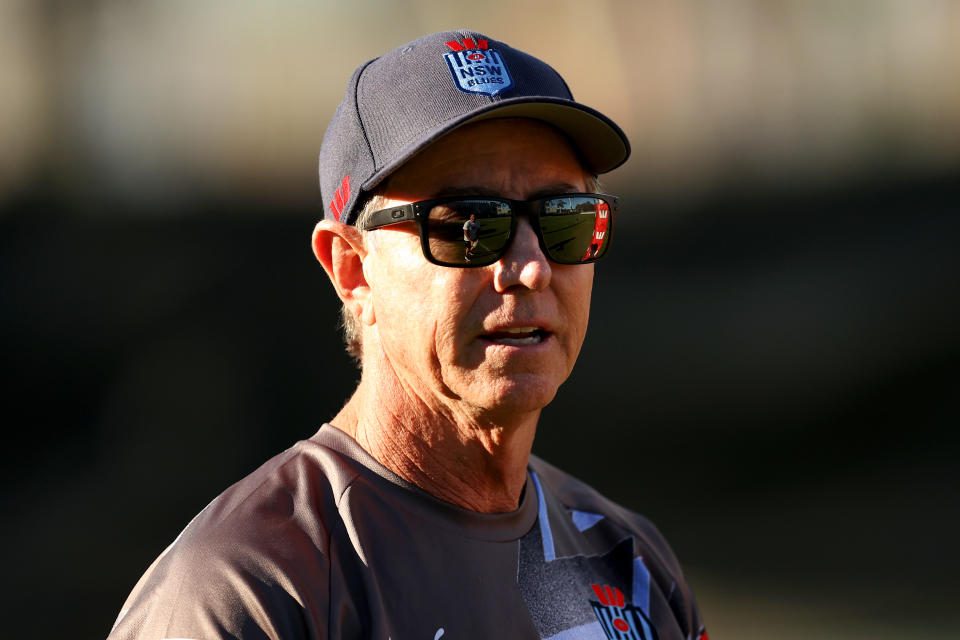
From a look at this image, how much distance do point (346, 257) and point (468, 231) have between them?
0.98 ft

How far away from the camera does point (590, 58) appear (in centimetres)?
591

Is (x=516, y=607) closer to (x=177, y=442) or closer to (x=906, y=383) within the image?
(x=177, y=442)

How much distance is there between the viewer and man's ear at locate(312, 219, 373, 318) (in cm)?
179

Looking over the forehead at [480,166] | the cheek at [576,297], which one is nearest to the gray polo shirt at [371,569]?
the cheek at [576,297]

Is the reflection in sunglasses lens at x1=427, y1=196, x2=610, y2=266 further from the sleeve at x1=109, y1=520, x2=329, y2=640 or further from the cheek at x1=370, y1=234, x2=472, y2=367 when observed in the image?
the sleeve at x1=109, y1=520, x2=329, y2=640

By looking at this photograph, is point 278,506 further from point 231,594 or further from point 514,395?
point 514,395

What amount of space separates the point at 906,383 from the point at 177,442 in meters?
4.33

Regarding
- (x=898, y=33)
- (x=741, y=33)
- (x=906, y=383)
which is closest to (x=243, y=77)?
(x=741, y=33)

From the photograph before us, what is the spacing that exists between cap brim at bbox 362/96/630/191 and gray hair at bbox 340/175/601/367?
0.03 metres

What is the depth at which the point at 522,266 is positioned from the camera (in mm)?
1677

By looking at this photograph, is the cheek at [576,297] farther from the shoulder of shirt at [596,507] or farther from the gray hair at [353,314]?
the shoulder of shirt at [596,507]

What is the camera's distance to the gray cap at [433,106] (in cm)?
165

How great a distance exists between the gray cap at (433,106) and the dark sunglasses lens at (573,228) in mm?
131

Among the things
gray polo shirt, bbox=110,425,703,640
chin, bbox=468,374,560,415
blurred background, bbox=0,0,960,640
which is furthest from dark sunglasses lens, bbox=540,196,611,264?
blurred background, bbox=0,0,960,640
